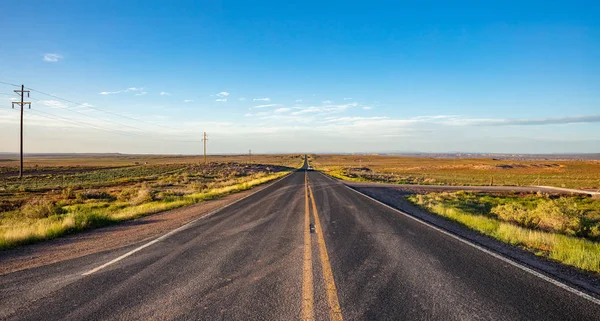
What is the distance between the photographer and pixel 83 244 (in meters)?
7.91

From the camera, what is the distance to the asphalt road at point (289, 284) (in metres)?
4.06

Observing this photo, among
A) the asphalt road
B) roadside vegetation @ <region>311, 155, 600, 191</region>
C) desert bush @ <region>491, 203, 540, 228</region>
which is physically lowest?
roadside vegetation @ <region>311, 155, 600, 191</region>

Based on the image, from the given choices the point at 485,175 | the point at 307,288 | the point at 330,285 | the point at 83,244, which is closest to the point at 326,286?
the point at 330,285

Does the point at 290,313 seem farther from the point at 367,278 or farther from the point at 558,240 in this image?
the point at 558,240

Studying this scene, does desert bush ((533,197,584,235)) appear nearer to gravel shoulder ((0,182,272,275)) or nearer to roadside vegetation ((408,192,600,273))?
roadside vegetation ((408,192,600,273))

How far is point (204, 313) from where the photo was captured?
13.2 ft

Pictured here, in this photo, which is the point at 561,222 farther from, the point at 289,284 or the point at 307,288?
the point at 289,284

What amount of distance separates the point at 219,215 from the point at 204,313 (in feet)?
28.8

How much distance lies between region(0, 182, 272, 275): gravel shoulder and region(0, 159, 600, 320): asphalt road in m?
0.60

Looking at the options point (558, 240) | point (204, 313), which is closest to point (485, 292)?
point (204, 313)

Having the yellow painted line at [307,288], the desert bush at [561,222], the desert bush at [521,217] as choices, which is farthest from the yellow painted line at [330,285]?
the desert bush at [521,217]

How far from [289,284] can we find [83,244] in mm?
6048

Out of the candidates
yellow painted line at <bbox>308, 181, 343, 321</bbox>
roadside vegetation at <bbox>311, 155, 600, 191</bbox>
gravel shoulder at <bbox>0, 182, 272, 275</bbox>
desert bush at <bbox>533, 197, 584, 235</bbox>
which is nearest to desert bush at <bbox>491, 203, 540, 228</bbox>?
desert bush at <bbox>533, 197, 584, 235</bbox>

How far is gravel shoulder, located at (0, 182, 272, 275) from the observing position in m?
6.40
